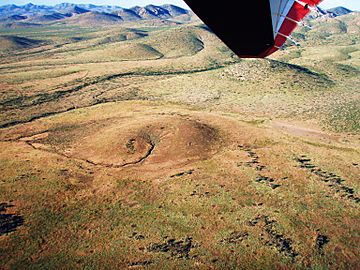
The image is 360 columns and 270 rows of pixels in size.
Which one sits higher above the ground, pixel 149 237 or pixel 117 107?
pixel 149 237

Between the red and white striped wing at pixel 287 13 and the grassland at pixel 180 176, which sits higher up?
the red and white striped wing at pixel 287 13

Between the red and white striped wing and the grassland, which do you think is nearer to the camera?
the red and white striped wing

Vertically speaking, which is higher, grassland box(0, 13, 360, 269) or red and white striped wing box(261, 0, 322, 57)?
red and white striped wing box(261, 0, 322, 57)

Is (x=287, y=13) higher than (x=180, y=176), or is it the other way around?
(x=287, y=13)

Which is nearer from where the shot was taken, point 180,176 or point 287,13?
point 287,13

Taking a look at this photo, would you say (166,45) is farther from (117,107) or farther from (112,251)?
(112,251)

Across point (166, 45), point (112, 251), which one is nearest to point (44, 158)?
point (112, 251)

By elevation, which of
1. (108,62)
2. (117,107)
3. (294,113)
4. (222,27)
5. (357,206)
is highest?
(222,27)

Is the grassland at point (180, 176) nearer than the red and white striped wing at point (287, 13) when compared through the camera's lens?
No
